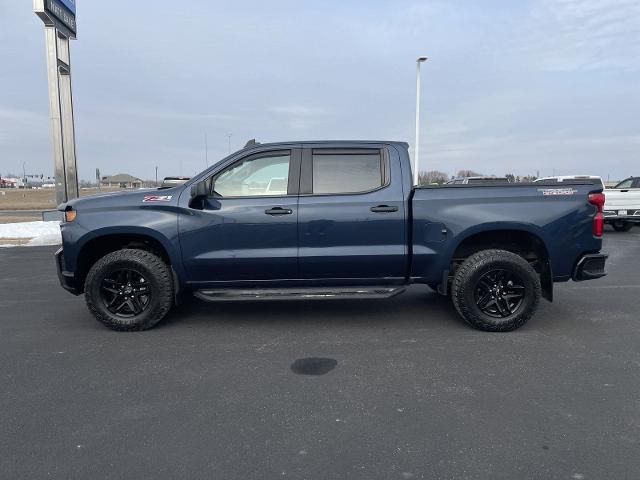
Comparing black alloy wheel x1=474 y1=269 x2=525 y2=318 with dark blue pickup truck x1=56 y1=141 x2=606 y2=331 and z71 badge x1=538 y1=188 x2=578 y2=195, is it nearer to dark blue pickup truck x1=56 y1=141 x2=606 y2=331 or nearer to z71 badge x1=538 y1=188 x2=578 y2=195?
dark blue pickup truck x1=56 y1=141 x2=606 y2=331

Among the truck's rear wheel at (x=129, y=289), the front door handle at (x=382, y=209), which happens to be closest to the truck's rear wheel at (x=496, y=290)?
the front door handle at (x=382, y=209)

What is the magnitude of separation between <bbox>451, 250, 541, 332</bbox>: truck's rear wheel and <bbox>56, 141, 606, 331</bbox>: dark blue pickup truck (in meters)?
0.01

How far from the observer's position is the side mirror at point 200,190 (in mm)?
4672

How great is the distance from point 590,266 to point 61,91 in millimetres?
14412

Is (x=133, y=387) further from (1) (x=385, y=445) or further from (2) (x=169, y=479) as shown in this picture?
(1) (x=385, y=445)

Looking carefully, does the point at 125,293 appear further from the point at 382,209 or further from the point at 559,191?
the point at 559,191

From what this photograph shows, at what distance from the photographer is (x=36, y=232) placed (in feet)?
45.7

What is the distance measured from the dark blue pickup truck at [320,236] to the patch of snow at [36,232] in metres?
9.13

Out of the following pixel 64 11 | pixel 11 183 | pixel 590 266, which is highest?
pixel 64 11

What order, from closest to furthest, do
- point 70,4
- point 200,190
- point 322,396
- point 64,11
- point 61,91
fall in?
point 322,396
point 200,190
point 64,11
point 61,91
point 70,4

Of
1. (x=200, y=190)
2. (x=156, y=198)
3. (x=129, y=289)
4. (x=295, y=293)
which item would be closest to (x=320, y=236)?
(x=295, y=293)

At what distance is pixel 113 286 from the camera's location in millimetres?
4898

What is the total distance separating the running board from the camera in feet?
15.5

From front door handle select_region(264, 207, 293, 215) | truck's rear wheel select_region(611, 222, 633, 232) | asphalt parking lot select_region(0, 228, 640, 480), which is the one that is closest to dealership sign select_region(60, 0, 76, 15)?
asphalt parking lot select_region(0, 228, 640, 480)
